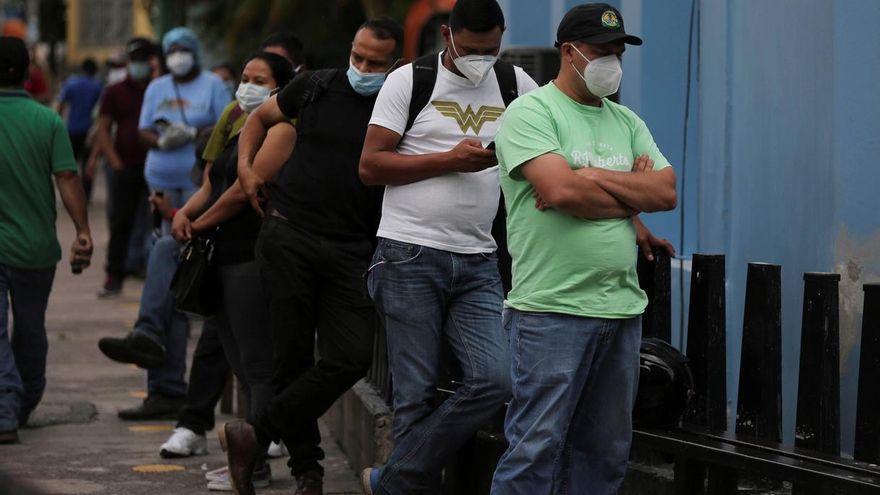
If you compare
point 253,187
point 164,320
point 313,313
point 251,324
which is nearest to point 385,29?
point 253,187

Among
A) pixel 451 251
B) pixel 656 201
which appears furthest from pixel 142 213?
pixel 656 201

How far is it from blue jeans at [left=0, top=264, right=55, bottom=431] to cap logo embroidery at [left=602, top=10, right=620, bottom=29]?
405cm

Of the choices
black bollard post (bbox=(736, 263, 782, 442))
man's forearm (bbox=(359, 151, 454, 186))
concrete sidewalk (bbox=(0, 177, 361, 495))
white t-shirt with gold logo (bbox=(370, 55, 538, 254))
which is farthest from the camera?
concrete sidewalk (bbox=(0, 177, 361, 495))

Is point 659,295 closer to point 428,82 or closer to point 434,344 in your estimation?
point 434,344

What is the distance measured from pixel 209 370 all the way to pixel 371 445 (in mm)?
1138

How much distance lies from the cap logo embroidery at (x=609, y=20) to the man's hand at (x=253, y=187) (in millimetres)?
2075

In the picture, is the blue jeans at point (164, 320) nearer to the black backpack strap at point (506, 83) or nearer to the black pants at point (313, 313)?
the black pants at point (313, 313)

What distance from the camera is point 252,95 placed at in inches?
263

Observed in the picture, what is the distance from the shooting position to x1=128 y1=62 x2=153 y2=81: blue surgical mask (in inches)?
508

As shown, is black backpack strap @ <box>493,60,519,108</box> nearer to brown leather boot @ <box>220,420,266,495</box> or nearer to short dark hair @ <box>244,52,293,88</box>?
short dark hair @ <box>244,52,293,88</box>

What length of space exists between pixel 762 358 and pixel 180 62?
5.90 metres

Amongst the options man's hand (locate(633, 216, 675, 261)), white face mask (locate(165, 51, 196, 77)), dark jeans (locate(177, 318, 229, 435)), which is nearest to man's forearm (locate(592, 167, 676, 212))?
A: man's hand (locate(633, 216, 675, 261))

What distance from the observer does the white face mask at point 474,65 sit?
203 inches

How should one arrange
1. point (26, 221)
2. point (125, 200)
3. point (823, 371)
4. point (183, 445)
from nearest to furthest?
point (823, 371), point (183, 445), point (26, 221), point (125, 200)
